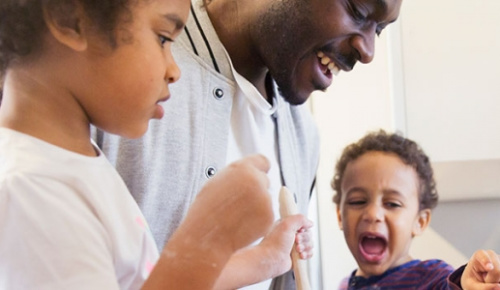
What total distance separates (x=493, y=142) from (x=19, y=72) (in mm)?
1068

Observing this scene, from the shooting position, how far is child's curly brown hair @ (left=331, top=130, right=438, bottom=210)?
1.13 metres

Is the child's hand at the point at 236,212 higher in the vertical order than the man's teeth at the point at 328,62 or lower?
higher

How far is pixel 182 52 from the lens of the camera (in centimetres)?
78

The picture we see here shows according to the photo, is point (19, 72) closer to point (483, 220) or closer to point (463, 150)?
point (463, 150)

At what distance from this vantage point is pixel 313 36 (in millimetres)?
828

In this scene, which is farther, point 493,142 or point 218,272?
point 493,142

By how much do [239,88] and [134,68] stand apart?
384 millimetres

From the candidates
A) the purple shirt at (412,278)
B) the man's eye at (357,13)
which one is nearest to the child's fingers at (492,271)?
the purple shirt at (412,278)

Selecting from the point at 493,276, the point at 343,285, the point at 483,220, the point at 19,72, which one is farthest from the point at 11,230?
the point at 483,220

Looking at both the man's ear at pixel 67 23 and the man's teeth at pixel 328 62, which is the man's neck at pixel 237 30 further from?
the man's ear at pixel 67 23

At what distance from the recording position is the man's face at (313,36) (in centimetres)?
82

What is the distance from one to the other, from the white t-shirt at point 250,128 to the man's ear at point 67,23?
390 millimetres

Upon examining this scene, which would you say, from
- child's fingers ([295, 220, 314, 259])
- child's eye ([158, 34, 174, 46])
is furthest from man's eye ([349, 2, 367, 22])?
child's eye ([158, 34, 174, 46])

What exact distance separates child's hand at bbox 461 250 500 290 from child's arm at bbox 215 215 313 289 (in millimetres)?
283
